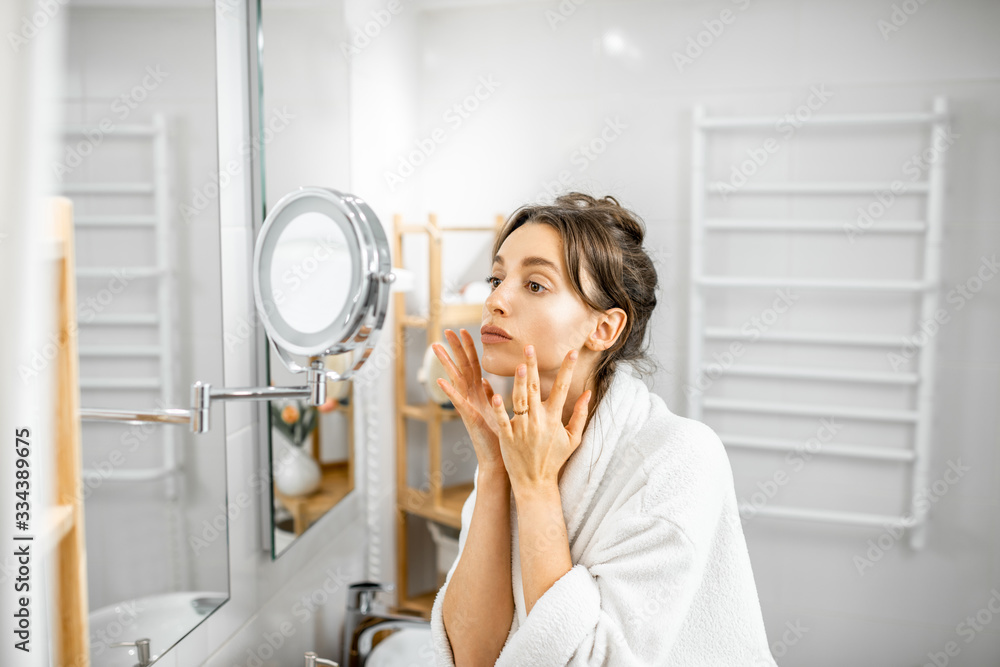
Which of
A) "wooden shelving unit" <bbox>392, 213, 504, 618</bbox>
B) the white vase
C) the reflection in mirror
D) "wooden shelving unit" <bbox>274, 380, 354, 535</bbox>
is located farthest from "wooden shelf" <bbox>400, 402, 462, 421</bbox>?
the reflection in mirror

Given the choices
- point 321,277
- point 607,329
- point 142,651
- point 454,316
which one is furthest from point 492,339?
point 454,316

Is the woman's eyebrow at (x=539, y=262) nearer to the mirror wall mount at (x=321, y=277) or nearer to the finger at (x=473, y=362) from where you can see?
the finger at (x=473, y=362)

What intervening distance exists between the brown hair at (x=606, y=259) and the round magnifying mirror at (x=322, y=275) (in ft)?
1.01

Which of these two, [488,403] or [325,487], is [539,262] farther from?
[325,487]

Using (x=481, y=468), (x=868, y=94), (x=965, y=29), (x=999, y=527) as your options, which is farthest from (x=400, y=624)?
(x=965, y=29)

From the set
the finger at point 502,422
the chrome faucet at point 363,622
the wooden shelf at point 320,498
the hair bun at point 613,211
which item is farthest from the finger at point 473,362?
the chrome faucet at point 363,622

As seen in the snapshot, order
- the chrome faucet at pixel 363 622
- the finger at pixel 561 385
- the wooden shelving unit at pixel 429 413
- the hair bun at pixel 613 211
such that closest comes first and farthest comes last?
1. the finger at pixel 561 385
2. the hair bun at pixel 613 211
3. the chrome faucet at pixel 363 622
4. the wooden shelving unit at pixel 429 413

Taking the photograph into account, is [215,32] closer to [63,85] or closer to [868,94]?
[63,85]

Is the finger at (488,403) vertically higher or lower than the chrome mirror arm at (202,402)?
lower

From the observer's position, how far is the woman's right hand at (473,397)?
874 mm

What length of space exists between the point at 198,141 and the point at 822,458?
1.62 m

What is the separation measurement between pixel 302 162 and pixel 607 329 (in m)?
0.68

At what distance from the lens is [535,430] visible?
0.78 meters

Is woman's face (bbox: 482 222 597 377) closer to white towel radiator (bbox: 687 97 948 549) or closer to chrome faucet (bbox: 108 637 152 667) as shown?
chrome faucet (bbox: 108 637 152 667)
